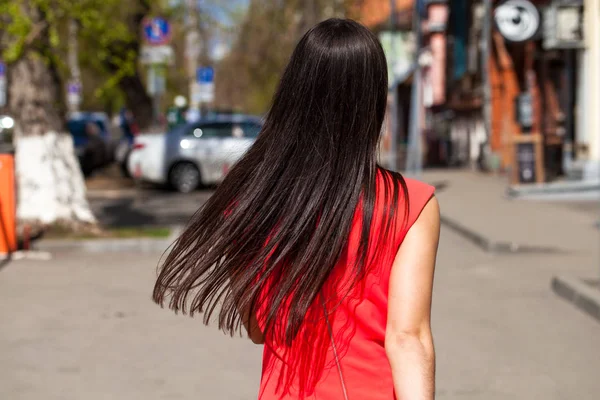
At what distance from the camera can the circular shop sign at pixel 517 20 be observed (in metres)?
22.5

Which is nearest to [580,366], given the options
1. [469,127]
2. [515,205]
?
[515,205]

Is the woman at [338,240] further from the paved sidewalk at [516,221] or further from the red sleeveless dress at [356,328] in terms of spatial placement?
the paved sidewalk at [516,221]

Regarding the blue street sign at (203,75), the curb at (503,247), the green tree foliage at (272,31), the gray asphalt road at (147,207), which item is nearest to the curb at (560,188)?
the gray asphalt road at (147,207)

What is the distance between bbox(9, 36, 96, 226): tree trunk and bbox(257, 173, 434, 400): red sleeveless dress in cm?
1223

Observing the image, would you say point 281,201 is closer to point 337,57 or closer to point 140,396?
point 337,57

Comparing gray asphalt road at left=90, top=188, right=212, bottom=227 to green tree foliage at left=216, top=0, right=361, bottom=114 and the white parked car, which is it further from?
green tree foliage at left=216, top=0, right=361, bottom=114

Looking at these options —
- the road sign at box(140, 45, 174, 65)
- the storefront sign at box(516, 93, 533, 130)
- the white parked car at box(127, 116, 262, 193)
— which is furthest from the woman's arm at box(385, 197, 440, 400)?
the white parked car at box(127, 116, 262, 193)

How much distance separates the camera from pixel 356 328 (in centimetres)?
207

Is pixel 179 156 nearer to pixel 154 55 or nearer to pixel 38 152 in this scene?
pixel 154 55

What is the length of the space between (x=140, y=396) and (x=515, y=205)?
13.6 meters

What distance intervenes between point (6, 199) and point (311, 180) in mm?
10687

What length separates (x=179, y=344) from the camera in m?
7.39

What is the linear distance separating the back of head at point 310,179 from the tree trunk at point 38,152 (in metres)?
12.2

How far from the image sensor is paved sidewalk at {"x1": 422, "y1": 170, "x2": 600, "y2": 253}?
1275 cm
